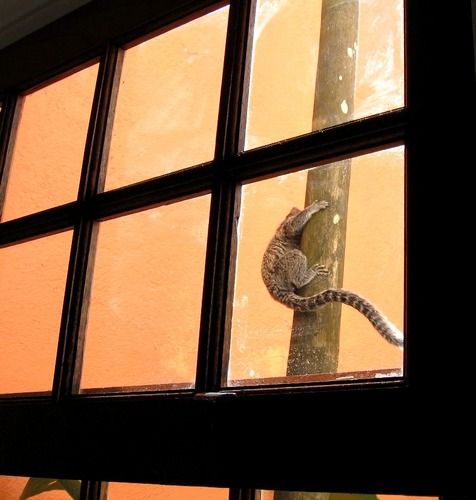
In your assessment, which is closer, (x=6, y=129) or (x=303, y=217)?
(x=303, y=217)

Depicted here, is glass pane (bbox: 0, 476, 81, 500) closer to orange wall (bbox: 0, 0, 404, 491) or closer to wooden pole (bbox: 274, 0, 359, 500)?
orange wall (bbox: 0, 0, 404, 491)

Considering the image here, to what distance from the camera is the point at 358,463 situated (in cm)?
71

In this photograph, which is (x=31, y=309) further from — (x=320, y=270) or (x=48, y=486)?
(x=320, y=270)

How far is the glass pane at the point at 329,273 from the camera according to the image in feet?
2.63

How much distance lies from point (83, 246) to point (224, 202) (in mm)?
280

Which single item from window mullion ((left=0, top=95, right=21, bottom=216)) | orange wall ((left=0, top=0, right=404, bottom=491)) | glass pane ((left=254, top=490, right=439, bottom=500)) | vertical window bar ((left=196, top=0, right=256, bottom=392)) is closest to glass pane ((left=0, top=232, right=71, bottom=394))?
orange wall ((left=0, top=0, right=404, bottom=491))

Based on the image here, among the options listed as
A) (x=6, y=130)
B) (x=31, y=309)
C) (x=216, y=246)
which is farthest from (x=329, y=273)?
(x=6, y=130)

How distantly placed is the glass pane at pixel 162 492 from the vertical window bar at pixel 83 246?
0.17 meters

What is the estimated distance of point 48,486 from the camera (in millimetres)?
1167

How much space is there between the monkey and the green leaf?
50 cm

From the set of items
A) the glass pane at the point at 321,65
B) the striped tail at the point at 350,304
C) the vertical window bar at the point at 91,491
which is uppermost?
the glass pane at the point at 321,65

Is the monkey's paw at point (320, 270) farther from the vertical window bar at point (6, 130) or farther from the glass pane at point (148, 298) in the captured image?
the vertical window bar at point (6, 130)

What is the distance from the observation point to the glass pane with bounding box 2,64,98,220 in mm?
1220

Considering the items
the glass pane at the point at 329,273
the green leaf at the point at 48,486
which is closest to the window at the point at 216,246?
the glass pane at the point at 329,273
